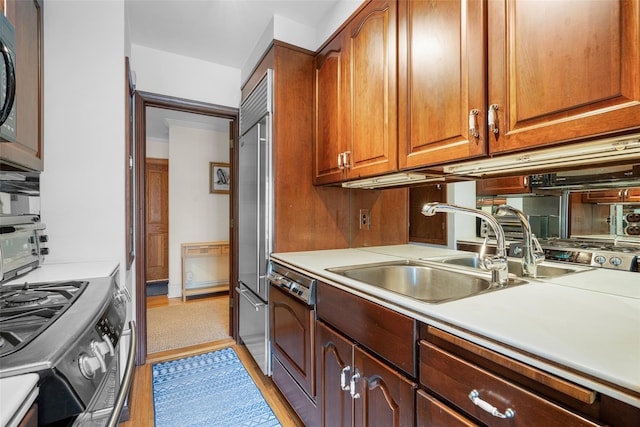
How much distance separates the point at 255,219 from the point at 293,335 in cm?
88

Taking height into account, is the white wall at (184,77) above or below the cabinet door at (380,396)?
above

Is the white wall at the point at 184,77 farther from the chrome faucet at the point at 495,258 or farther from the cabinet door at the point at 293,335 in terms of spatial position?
the chrome faucet at the point at 495,258

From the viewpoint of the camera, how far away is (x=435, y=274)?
55.7 inches

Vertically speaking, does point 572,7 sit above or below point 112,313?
above

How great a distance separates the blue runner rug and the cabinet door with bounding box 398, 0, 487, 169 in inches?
63.6

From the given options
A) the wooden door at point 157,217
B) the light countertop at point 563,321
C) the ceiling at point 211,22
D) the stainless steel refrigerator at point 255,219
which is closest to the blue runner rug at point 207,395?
the stainless steel refrigerator at point 255,219

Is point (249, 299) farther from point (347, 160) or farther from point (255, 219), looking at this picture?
point (347, 160)

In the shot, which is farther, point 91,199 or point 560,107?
point 91,199

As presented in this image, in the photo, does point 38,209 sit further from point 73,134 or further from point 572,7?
point 572,7

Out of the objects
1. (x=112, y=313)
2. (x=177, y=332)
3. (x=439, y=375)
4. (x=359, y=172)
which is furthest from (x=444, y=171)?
(x=177, y=332)

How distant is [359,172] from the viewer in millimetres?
1596

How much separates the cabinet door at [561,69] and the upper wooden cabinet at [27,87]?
1.70 metres

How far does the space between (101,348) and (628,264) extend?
166cm

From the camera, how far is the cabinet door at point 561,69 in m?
0.70
